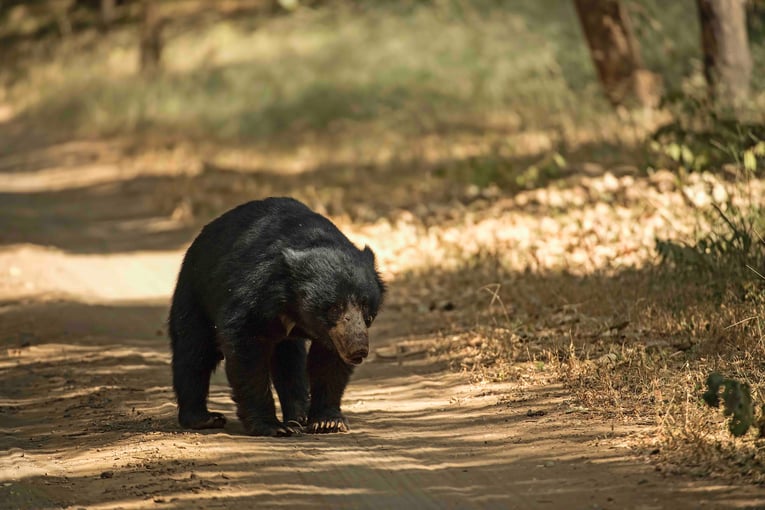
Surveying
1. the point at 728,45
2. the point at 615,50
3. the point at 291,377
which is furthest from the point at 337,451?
the point at 615,50

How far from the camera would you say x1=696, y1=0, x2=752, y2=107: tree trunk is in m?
12.7

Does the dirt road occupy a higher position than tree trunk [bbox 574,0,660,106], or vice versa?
tree trunk [bbox 574,0,660,106]

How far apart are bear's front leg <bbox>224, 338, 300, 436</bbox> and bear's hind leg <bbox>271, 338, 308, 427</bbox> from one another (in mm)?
453

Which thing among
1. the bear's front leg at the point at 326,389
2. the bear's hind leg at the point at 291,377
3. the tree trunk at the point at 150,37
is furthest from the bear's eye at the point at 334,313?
the tree trunk at the point at 150,37

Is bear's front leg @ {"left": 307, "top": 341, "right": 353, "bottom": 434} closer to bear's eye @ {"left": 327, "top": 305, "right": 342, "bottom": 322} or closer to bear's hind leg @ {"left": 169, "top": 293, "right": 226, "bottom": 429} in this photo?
bear's eye @ {"left": 327, "top": 305, "right": 342, "bottom": 322}

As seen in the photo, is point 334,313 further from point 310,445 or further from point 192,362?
point 192,362

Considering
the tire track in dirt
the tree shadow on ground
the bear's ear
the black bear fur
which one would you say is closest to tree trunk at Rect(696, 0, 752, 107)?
the tree shadow on ground

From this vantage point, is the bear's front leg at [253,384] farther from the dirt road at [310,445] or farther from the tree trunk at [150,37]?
the tree trunk at [150,37]

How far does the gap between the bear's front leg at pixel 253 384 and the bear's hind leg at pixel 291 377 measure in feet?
1.49

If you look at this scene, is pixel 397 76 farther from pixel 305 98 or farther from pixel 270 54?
pixel 270 54

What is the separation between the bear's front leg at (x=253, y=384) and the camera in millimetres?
6172

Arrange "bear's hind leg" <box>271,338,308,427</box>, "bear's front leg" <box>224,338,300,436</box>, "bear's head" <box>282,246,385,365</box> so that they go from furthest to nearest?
"bear's hind leg" <box>271,338,308,427</box>, "bear's front leg" <box>224,338,300,436</box>, "bear's head" <box>282,246,385,365</box>

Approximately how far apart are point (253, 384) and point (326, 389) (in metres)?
0.41

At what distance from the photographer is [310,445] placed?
5.98m
